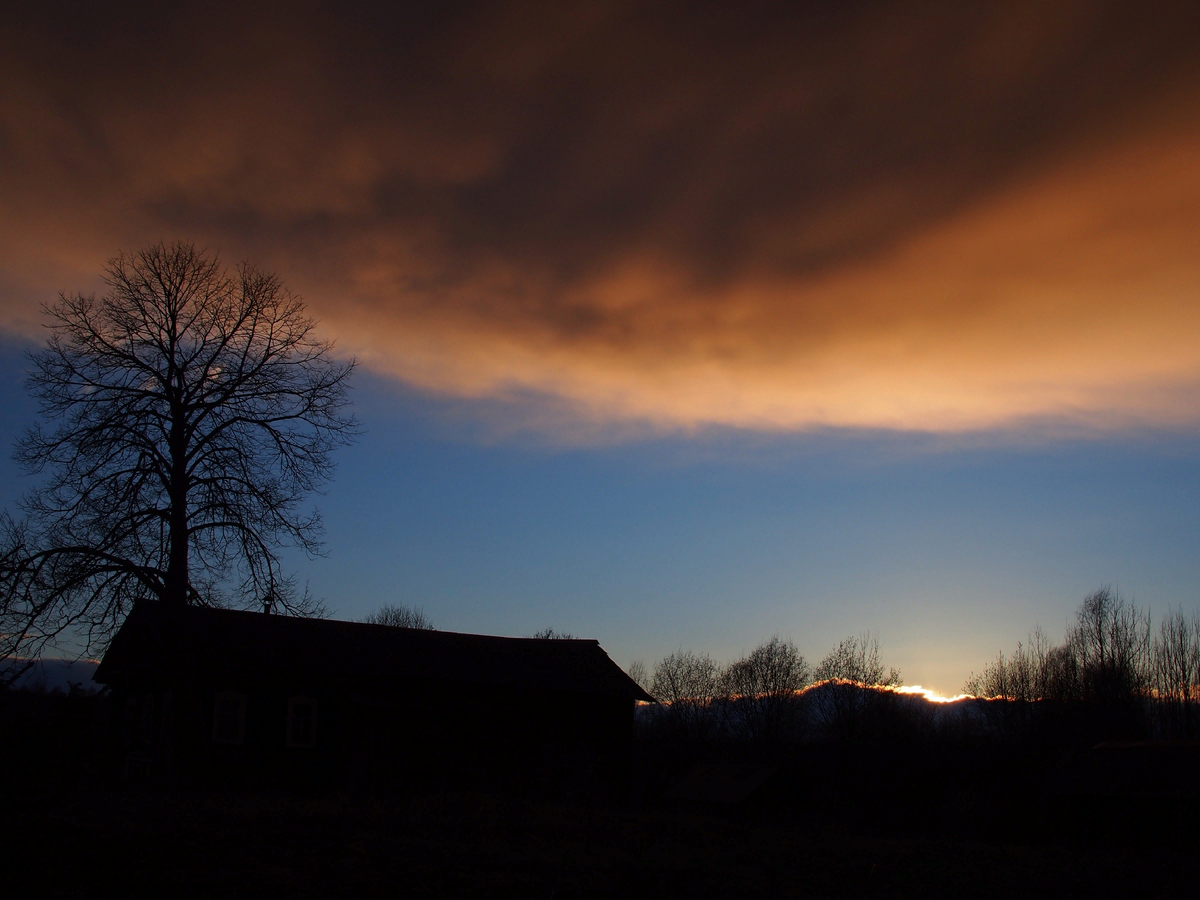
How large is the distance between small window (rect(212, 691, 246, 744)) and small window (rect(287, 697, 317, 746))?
1306mm

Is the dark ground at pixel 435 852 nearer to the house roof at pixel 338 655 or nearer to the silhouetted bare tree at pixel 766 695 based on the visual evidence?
the house roof at pixel 338 655

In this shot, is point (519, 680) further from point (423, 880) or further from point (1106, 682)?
point (1106, 682)

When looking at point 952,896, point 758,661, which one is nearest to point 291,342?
point 952,896

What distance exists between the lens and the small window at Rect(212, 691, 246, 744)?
2495 cm

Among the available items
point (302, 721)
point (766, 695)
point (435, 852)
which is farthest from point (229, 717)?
point (766, 695)

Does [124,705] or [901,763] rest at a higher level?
[124,705]

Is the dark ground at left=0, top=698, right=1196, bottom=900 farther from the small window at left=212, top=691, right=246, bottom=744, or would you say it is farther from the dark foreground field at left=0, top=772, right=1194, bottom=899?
the small window at left=212, top=691, right=246, bottom=744

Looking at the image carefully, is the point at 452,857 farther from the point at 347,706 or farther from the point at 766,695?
the point at 766,695

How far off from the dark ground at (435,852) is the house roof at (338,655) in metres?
3.25

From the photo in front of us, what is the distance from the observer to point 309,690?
26484 mm

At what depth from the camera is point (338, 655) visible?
2773 cm

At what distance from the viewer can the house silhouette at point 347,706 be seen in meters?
24.4

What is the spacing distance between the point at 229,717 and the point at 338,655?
3.63 metres

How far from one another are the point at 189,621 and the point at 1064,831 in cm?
3010
